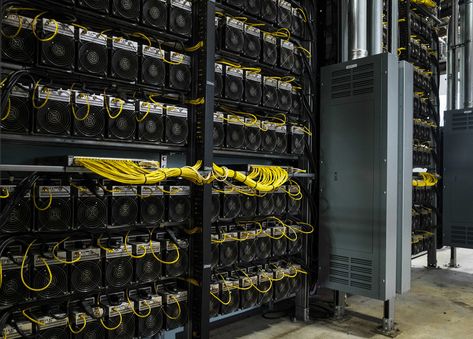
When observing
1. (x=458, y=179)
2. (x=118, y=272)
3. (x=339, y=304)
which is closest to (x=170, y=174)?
(x=118, y=272)

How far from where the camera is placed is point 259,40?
9.91 ft

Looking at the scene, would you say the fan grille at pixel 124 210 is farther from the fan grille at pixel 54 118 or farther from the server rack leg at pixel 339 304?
the server rack leg at pixel 339 304

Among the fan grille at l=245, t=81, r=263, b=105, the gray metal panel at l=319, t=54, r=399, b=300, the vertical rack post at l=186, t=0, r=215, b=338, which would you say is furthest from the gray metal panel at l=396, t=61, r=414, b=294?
the vertical rack post at l=186, t=0, r=215, b=338

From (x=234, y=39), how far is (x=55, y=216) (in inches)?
66.0

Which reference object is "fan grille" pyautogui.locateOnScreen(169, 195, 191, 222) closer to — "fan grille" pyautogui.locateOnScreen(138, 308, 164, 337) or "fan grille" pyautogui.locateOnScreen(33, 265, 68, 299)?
"fan grille" pyautogui.locateOnScreen(138, 308, 164, 337)

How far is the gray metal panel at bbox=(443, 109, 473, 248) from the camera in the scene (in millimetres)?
4977

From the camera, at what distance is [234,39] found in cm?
285

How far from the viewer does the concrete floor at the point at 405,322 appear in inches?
122

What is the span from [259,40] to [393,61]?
1008 millimetres

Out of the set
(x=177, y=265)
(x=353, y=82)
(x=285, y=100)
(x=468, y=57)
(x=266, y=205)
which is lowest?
(x=177, y=265)

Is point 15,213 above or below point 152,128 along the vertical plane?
below

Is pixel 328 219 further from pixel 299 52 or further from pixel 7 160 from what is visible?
pixel 7 160

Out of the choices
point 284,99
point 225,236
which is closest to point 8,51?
point 225,236

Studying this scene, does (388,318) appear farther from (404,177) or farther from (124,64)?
(124,64)
